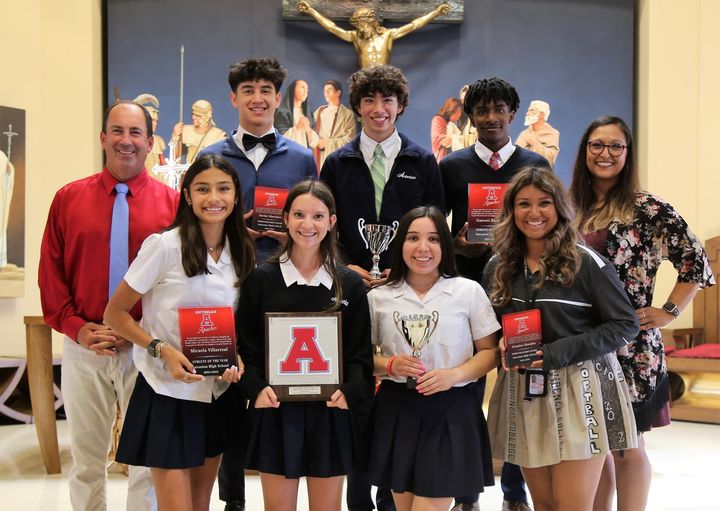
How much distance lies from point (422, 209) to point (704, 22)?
6865mm

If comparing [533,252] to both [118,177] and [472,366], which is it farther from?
[118,177]

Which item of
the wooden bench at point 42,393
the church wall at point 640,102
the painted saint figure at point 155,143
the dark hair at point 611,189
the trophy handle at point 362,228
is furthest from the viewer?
the painted saint figure at point 155,143

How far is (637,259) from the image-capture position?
3.09m

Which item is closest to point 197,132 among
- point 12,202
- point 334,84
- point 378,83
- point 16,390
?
point 334,84

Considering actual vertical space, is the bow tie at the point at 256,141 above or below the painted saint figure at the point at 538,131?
below

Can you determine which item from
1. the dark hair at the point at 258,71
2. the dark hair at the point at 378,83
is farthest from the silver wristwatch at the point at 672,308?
the dark hair at the point at 258,71

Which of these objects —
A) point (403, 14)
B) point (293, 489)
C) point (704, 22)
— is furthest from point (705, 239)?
point (293, 489)

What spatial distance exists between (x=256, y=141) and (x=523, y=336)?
5.26ft

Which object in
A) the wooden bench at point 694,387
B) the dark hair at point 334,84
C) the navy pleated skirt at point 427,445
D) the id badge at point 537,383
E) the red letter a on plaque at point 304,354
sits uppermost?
the dark hair at point 334,84

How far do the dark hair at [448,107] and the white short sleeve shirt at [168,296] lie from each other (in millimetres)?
6120

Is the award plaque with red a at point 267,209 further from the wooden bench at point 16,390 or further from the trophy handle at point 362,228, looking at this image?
the wooden bench at point 16,390

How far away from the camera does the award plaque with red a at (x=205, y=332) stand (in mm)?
2535

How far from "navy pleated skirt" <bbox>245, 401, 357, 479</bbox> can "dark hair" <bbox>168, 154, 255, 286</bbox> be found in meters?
0.51

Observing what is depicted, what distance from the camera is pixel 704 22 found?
828 cm
